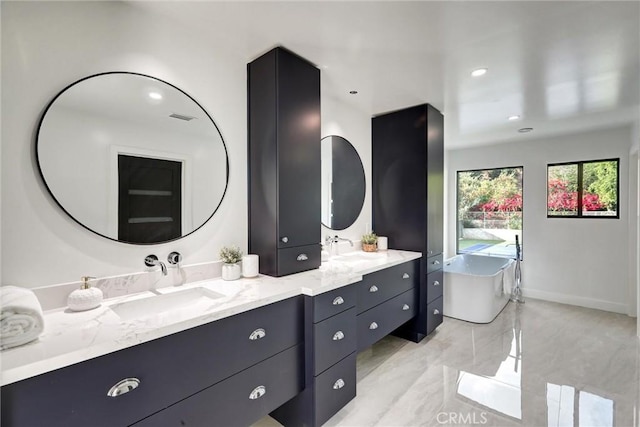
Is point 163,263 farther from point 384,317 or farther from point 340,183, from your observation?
point 340,183

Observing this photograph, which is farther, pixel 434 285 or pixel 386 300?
pixel 434 285

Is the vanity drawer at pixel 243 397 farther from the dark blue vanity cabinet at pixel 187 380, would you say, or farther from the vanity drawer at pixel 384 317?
the vanity drawer at pixel 384 317

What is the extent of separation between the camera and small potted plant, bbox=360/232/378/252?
125 inches

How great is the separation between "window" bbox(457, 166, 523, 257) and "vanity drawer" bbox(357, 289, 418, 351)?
3.01 meters

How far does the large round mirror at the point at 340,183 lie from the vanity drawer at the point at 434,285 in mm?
1054

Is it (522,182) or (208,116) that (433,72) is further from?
(522,182)

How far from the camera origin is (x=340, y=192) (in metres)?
3.08

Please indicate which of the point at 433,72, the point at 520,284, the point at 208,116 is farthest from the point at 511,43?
the point at 520,284

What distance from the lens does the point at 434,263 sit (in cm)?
320

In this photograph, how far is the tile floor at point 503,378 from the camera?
1.95 m

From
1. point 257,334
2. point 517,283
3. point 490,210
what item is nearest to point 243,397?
point 257,334

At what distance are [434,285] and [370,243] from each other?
86cm

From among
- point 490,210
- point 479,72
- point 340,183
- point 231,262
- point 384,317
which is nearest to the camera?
point 231,262

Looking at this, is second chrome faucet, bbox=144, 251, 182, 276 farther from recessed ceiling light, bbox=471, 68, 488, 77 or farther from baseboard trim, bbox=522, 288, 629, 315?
baseboard trim, bbox=522, 288, 629, 315
